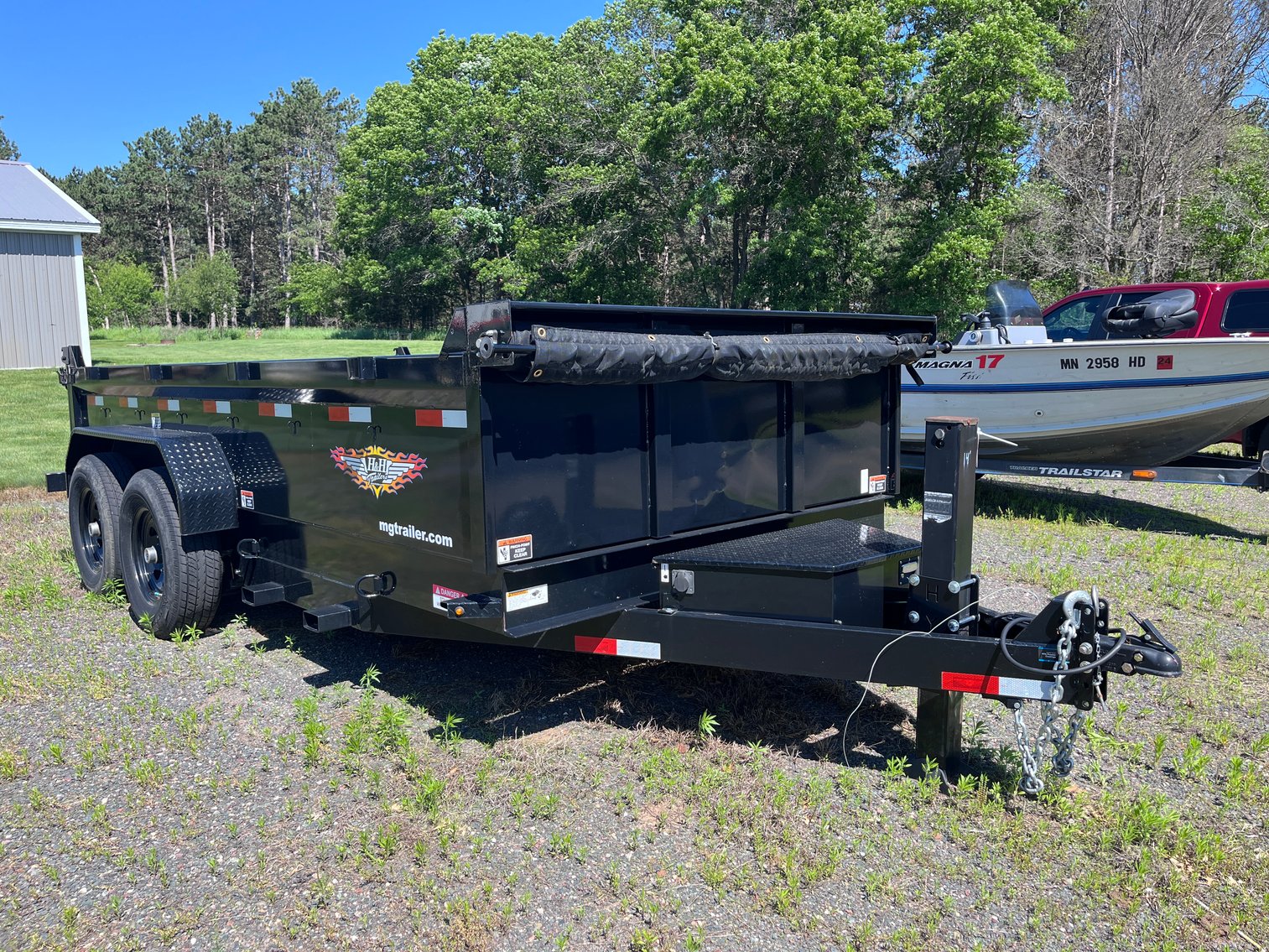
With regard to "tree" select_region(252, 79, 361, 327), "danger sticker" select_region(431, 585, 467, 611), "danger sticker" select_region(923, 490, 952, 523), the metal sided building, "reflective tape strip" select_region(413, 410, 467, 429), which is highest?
"tree" select_region(252, 79, 361, 327)

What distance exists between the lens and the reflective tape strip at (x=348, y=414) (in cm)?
399

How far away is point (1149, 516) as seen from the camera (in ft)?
29.2

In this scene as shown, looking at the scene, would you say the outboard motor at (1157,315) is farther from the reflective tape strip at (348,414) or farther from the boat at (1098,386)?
the reflective tape strip at (348,414)

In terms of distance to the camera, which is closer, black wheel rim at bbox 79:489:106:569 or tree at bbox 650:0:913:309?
black wheel rim at bbox 79:489:106:569

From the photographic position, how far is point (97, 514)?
6.02 m

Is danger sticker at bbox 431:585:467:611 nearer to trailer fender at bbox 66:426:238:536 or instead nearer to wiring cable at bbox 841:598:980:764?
wiring cable at bbox 841:598:980:764

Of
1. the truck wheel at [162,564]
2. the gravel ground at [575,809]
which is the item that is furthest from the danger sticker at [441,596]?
the truck wheel at [162,564]

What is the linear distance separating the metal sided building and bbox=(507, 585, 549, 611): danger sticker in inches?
928

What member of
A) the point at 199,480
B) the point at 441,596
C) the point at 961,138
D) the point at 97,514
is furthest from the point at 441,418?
the point at 961,138

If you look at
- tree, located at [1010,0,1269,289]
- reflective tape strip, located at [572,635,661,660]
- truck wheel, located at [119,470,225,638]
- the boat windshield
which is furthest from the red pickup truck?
tree, located at [1010,0,1269,289]

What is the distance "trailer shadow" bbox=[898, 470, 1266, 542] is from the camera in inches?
331

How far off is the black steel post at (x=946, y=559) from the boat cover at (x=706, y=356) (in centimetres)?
75

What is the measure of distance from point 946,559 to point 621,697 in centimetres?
174

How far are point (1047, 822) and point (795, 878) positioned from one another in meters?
1.01
